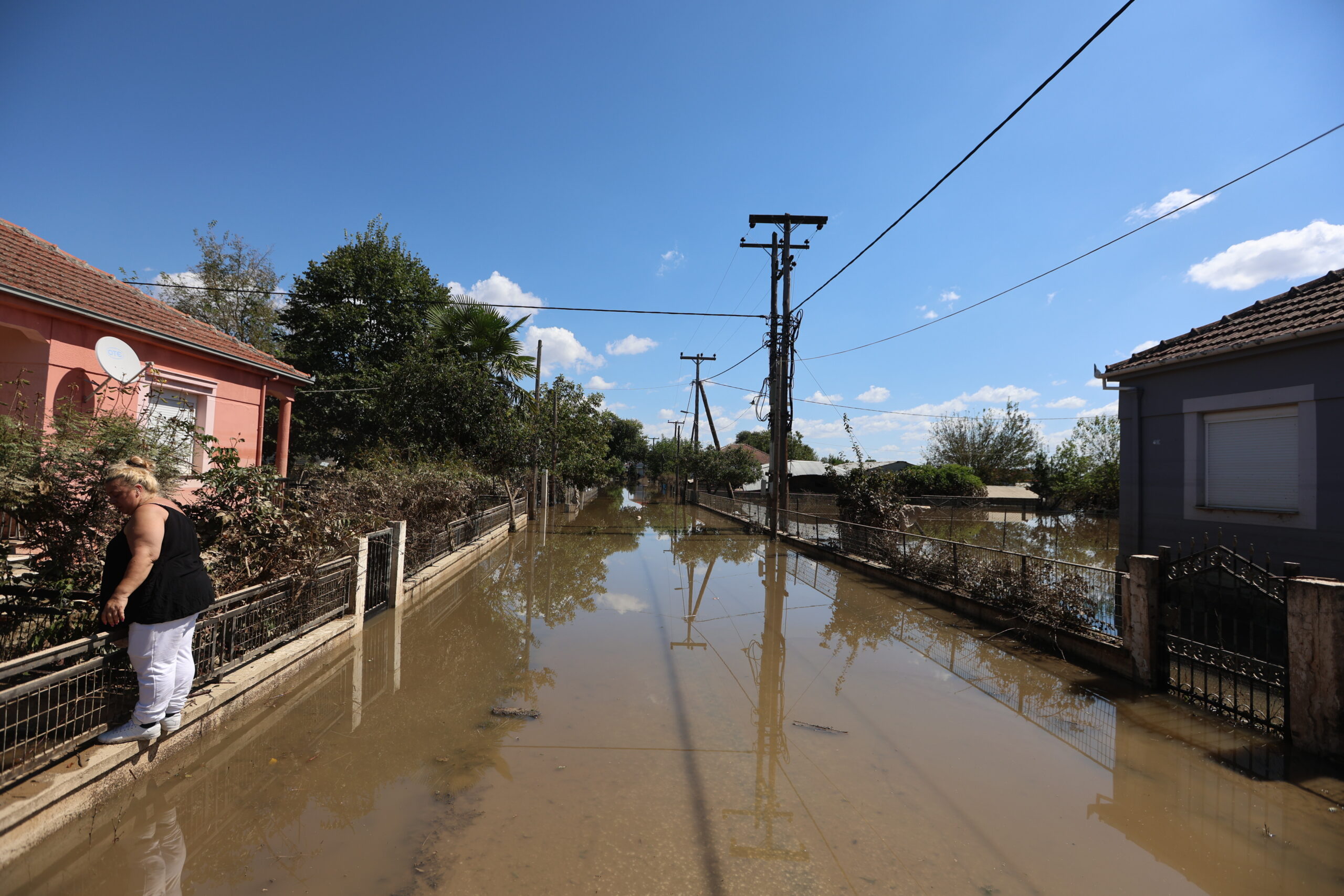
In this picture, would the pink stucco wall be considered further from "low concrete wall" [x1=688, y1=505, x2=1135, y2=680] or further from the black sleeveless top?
"low concrete wall" [x1=688, y1=505, x2=1135, y2=680]

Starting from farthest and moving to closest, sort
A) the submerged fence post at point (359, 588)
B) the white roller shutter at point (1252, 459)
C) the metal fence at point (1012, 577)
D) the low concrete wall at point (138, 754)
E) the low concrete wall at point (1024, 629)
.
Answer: the white roller shutter at point (1252, 459) → the submerged fence post at point (359, 588) → the metal fence at point (1012, 577) → the low concrete wall at point (1024, 629) → the low concrete wall at point (138, 754)

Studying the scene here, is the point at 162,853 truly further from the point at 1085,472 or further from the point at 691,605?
the point at 1085,472

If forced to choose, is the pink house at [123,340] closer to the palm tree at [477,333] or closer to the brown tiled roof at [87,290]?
the brown tiled roof at [87,290]

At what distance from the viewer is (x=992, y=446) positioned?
54.6m

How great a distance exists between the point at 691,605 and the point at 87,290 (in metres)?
10.2

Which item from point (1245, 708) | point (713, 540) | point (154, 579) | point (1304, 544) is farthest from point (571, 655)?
point (713, 540)

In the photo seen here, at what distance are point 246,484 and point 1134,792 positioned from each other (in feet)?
23.8

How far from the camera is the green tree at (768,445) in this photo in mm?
79331

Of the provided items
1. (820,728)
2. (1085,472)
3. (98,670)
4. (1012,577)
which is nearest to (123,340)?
(98,670)

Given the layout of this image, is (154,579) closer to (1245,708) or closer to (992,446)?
(1245,708)

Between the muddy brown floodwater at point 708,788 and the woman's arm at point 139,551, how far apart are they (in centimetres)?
114

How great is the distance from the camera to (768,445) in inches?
3898

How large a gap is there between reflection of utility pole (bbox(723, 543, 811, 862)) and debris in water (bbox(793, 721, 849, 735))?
0.52 ft

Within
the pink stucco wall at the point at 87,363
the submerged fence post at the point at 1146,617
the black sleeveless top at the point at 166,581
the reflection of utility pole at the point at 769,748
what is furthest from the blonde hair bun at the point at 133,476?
the submerged fence post at the point at 1146,617
